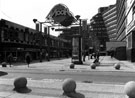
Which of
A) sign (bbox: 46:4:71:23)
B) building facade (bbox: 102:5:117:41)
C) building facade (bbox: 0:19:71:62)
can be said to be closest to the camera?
sign (bbox: 46:4:71:23)

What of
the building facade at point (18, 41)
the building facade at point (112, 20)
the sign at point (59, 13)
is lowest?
the building facade at point (18, 41)

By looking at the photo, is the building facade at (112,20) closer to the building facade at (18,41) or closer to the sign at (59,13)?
the building facade at (18,41)

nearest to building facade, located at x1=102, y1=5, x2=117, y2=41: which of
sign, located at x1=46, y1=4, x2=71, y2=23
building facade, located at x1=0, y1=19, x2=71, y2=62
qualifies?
building facade, located at x1=0, y1=19, x2=71, y2=62

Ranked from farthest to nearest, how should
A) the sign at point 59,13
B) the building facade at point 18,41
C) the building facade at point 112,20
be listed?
the building facade at point 112,20, the building facade at point 18,41, the sign at point 59,13

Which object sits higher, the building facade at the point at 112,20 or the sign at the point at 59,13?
the building facade at the point at 112,20

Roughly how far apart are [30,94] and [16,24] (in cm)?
2999

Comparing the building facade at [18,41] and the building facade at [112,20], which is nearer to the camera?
the building facade at [18,41]

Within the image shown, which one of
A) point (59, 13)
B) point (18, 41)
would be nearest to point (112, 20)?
point (18, 41)

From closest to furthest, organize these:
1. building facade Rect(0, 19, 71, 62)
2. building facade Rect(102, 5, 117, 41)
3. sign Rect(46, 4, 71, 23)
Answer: sign Rect(46, 4, 71, 23) < building facade Rect(0, 19, 71, 62) < building facade Rect(102, 5, 117, 41)

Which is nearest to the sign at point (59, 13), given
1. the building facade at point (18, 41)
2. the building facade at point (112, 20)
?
the building facade at point (18, 41)

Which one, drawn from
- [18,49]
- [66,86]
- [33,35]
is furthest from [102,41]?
[66,86]

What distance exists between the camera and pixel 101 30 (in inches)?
5807

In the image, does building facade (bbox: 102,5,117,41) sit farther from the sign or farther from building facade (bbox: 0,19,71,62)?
the sign

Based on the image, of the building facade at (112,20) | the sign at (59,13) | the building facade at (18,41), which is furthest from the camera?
the building facade at (112,20)
